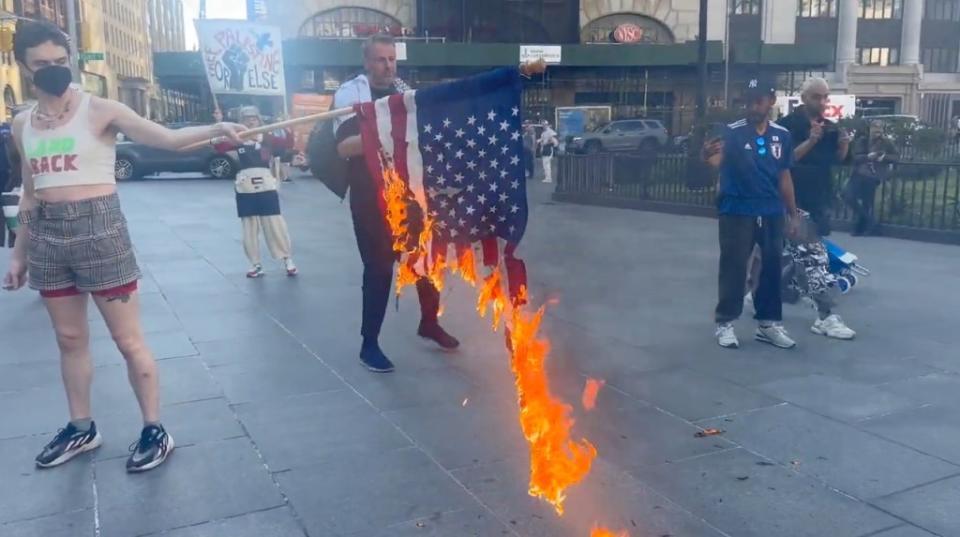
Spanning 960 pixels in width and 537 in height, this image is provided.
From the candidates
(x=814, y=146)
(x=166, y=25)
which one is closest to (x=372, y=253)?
(x=814, y=146)

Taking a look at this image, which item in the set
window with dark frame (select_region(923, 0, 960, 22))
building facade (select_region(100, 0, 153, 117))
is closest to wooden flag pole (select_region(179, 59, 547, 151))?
window with dark frame (select_region(923, 0, 960, 22))

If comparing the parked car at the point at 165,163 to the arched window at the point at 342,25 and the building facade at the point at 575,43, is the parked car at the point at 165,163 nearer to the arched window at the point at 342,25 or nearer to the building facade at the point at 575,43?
the building facade at the point at 575,43

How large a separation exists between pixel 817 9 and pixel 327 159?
5588 centimetres

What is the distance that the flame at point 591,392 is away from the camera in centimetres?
509

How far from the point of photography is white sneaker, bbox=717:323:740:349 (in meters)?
6.34

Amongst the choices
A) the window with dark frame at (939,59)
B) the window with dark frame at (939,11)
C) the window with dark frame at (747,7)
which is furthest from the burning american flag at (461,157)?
the window with dark frame at (939,11)

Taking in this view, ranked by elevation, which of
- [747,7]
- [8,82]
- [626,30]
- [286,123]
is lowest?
[286,123]

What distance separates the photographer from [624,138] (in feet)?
123

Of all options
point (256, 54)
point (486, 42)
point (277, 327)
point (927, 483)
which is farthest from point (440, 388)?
point (486, 42)

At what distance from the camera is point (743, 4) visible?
159 ft

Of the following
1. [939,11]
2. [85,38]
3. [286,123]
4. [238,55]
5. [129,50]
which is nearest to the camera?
[286,123]

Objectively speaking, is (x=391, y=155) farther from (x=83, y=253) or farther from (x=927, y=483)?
(x=927, y=483)

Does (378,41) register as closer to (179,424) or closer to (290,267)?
(179,424)

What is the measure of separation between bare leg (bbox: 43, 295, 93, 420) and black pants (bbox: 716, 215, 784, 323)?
4200 mm
